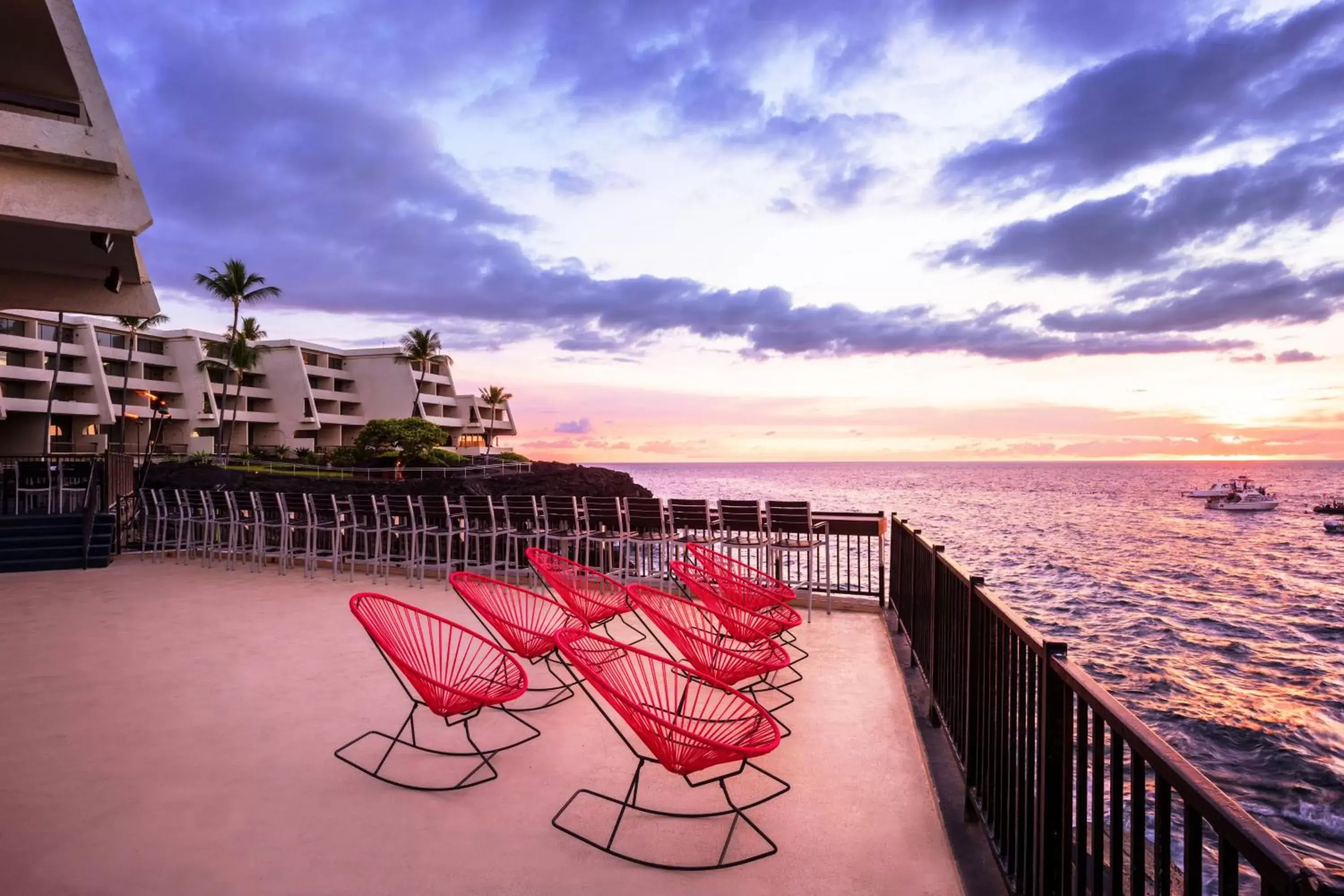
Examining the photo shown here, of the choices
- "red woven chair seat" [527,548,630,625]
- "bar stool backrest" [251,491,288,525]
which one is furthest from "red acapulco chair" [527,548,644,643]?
"bar stool backrest" [251,491,288,525]

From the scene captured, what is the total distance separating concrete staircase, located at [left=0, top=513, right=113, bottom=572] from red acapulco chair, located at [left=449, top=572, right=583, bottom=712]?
30.7 ft

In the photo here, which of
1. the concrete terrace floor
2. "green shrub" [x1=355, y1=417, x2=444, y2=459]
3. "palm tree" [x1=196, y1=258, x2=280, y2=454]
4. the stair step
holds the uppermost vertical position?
"palm tree" [x1=196, y1=258, x2=280, y2=454]

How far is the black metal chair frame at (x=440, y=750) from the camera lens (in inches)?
138

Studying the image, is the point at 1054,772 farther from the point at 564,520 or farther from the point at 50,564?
the point at 50,564

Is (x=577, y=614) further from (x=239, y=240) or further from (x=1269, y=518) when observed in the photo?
(x=1269, y=518)

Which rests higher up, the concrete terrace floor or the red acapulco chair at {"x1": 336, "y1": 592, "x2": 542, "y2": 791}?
the red acapulco chair at {"x1": 336, "y1": 592, "x2": 542, "y2": 791}

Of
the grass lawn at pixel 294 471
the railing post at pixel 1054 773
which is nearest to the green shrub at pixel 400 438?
the grass lawn at pixel 294 471

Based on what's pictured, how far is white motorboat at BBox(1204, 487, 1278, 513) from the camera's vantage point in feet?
173

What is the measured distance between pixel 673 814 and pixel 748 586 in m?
2.73

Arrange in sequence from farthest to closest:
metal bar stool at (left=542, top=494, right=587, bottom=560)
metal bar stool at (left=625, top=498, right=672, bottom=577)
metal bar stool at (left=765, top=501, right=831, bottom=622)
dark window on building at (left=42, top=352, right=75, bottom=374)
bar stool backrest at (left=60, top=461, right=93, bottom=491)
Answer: dark window on building at (left=42, top=352, right=75, bottom=374) → bar stool backrest at (left=60, top=461, right=93, bottom=491) → metal bar stool at (left=542, top=494, right=587, bottom=560) → metal bar stool at (left=625, top=498, right=672, bottom=577) → metal bar stool at (left=765, top=501, right=831, bottom=622)

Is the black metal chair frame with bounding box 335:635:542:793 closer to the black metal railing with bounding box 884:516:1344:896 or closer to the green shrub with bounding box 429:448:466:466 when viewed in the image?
the black metal railing with bounding box 884:516:1344:896

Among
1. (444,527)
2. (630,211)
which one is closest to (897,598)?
(444,527)

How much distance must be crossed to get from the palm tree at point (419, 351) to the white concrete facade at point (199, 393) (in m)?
0.41

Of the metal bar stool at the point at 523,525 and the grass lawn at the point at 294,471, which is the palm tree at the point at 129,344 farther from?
the metal bar stool at the point at 523,525
